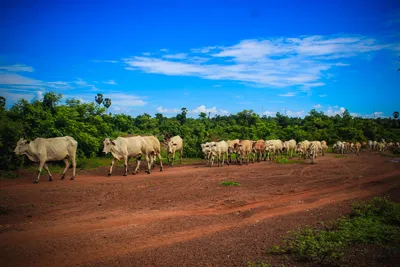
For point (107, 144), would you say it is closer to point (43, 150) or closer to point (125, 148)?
point (125, 148)

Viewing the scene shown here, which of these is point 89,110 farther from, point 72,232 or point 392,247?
point 392,247

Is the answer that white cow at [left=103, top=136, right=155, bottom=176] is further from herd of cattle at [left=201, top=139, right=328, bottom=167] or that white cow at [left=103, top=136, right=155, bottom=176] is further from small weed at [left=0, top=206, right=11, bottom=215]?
small weed at [left=0, top=206, right=11, bottom=215]

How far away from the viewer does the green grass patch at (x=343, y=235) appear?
594 cm

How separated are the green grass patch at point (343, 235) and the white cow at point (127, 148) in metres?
13.0

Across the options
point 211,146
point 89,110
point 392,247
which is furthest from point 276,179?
point 89,110

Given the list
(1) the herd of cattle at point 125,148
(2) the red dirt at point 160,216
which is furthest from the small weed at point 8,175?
(1) the herd of cattle at point 125,148

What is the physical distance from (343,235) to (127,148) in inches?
586

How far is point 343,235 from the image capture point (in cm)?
677

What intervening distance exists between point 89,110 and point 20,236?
18594mm

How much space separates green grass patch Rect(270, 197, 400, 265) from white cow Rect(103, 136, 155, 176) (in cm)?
1299

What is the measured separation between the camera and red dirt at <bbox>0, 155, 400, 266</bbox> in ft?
21.2

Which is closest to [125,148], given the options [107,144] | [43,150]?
[107,144]

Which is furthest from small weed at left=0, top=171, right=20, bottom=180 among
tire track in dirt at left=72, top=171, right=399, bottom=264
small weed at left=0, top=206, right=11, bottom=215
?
tire track in dirt at left=72, top=171, right=399, bottom=264

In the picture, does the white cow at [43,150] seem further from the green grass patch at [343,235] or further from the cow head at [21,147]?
the green grass patch at [343,235]
